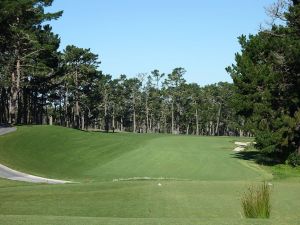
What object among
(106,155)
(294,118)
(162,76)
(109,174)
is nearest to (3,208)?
(109,174)

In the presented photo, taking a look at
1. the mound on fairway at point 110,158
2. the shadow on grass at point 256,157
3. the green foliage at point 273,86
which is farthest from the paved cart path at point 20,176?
the shadow on grass at point 256,157

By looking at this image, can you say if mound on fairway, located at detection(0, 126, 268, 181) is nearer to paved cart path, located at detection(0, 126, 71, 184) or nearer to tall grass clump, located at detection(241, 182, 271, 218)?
paved cart path, located at detection(0, 126, 71, 184)

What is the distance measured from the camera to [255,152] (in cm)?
4875

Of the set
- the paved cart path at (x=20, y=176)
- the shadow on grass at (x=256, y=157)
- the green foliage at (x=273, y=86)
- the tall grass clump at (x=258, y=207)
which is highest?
the green foliage at (x=273, y=86)

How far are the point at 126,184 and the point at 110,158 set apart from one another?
25.0 m

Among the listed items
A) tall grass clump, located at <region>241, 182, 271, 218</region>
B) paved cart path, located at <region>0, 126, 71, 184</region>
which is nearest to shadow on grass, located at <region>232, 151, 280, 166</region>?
paved cart path, located at <region>0, 126, 71, 184</region>

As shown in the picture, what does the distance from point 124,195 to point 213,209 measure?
358 cm

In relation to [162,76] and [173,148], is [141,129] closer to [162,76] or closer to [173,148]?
[162,76]

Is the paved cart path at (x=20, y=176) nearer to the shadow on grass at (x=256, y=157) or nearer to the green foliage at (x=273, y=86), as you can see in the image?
the green foliage at (x=273, y=86)

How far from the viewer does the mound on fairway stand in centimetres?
3522

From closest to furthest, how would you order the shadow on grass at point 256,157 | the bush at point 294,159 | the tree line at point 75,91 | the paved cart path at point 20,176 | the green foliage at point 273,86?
the paved cart path at point 20,176
the green foliage at point 273,86
the bush at point 294,159
the shadow on grass at point 256,157
the tree line at point 75,91

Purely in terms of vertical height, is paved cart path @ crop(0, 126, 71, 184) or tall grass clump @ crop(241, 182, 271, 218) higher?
tall grass clump @ crop(241, 182, 271, 218)

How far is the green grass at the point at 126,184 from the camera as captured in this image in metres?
11.0

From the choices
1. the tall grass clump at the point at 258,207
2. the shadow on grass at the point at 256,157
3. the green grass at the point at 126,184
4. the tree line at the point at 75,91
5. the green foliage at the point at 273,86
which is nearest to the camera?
the tall grass clump at the point at 258,207
